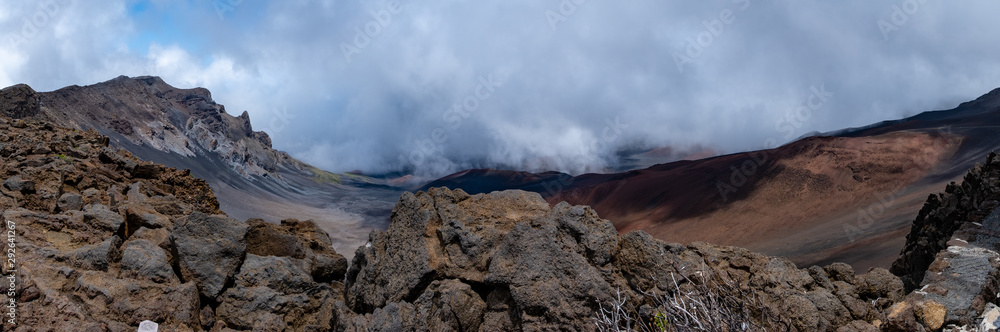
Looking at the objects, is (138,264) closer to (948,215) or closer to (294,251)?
(294,251)

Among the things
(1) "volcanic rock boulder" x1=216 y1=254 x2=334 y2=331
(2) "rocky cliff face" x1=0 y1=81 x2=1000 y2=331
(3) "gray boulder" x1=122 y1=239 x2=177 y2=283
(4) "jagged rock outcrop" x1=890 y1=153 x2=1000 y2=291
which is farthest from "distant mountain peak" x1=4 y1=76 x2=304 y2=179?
(4) "jagged rock outcrop" x1=890 y1=153 x2=1000 y2=291

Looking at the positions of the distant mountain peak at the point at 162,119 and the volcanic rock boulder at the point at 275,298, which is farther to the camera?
the distant mountain peak at the point at 162,119

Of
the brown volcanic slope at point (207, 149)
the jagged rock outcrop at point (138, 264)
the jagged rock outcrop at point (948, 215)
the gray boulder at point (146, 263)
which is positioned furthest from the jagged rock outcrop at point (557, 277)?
the brown volcanic slope at point (207, 149)

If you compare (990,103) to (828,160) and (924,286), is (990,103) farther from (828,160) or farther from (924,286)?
(924,286)

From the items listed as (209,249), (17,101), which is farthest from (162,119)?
(209,249)

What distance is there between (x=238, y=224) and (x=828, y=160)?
21037mm

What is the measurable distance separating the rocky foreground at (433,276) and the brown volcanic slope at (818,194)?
8.90 meters

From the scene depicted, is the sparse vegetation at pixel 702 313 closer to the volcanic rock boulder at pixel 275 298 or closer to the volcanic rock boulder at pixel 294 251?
the volcanic rock boulder at pixel 275 298

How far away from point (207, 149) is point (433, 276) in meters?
42.6

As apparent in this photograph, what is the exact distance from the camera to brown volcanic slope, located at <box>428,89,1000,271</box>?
46.8 feet

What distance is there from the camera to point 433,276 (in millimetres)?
4664

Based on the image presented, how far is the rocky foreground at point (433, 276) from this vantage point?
13.1ft

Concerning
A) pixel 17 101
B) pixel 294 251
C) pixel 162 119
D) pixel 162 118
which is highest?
pixel 162 118

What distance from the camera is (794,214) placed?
17.8 metres
